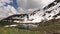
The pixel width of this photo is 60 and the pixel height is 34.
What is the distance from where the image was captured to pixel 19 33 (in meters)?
30.6

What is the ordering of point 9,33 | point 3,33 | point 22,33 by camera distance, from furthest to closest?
point 22,33 → point 9,33 → point 3,33

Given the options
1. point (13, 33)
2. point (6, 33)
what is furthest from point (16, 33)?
point (6, 33)

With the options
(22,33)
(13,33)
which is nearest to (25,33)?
(22,33)

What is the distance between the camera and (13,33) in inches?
1160

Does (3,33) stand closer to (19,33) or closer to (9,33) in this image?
(9,33)

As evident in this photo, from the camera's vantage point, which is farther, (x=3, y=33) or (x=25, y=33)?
(x=25, y=33)

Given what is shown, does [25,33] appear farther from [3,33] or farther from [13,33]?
[3,33]

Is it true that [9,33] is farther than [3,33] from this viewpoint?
Yes

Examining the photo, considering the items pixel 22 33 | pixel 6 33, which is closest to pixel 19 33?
pixel 22 33

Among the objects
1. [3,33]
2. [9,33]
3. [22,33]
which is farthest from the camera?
[22,33]

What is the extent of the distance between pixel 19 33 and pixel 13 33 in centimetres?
149

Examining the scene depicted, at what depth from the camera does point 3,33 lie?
27094 mm

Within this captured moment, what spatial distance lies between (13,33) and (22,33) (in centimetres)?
241

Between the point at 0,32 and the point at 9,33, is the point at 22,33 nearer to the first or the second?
the point at 9,33
